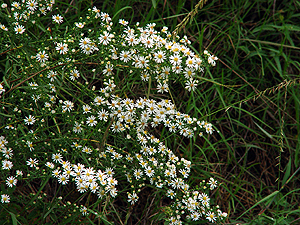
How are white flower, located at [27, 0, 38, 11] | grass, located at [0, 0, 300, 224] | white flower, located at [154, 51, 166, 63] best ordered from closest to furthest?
white flower, located at [154, 51, 166, 63]
white flower, located at [27, 0, 38, 11]
grass, located at [0, 0, 300, 224]

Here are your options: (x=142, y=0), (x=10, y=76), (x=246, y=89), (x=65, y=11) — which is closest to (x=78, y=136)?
(x=10, y=76)

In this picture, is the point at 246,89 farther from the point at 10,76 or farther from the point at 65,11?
the point at 10,76

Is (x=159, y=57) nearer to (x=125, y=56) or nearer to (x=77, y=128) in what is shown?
(x=125, y=56)

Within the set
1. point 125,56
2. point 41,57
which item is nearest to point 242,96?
point 125,56

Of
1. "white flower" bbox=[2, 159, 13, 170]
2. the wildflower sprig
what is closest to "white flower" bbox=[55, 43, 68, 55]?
the wildflower sprig

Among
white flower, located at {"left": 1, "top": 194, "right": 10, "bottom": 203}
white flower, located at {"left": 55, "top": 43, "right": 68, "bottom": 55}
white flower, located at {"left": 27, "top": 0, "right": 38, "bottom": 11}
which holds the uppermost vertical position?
white flower, located at {"left": 27, "top": 0, "right": 38, "bottom": 11}

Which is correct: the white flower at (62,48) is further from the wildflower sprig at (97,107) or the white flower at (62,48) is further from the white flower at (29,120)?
the white flower at (29,120)

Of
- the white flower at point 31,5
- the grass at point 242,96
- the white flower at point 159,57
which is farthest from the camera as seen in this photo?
the grass at point 242,96

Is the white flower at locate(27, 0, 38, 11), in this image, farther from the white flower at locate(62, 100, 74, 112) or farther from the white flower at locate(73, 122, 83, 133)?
the white flower at locate(73, 122, 83, 133)

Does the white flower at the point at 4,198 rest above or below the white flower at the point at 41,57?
below

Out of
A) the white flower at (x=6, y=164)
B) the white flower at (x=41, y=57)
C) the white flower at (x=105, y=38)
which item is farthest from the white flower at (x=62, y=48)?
the white flower at (x=6, y=164)
